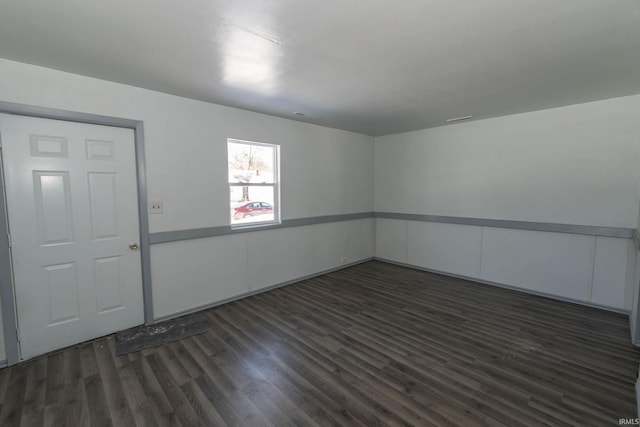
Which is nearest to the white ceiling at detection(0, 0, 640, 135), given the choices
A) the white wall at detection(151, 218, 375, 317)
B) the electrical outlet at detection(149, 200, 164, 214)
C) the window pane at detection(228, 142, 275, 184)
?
the window pane at detection(228, 142, 275, 184)

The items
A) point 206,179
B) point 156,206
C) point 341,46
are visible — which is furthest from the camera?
point 206,179

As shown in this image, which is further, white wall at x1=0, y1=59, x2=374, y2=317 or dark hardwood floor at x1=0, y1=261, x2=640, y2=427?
white wall at x1=0, y1=59, x2=374, y2=317

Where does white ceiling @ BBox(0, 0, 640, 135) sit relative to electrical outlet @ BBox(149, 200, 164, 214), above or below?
above

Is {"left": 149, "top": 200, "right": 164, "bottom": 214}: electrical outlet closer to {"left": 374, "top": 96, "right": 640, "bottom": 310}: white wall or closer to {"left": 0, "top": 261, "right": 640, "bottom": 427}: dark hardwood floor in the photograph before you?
{"left": 0, "top": 261, "right": 640, "bottom": 427}: dark hardwood floor

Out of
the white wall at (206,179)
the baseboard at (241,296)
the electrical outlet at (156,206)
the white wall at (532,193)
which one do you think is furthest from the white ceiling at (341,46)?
the baseboard at (241,296)

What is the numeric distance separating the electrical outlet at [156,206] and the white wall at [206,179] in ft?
0.26

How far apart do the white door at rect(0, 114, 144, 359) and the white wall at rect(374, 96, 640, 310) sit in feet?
15.2

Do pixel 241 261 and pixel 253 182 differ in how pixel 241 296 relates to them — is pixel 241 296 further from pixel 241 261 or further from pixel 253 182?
pixel 253 182

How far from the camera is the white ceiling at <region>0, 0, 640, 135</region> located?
1719 millimetres

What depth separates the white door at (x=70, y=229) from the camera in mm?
2557

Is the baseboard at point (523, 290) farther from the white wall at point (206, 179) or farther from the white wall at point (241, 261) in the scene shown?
the white wall at point (206, 179)

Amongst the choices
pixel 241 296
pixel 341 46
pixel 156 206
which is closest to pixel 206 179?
pixel 156 206

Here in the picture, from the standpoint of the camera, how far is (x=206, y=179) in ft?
12.0

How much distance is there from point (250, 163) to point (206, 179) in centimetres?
76
